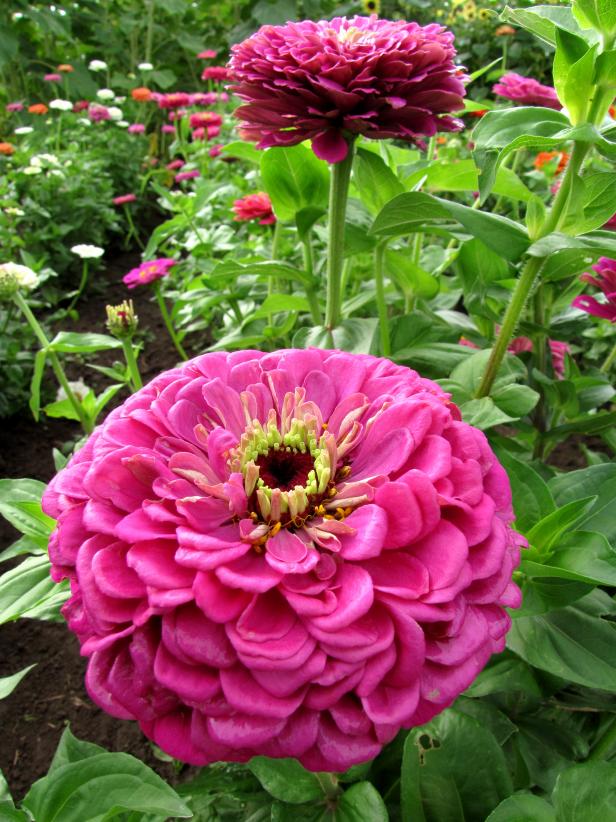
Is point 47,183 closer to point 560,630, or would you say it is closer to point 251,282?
point 251,282

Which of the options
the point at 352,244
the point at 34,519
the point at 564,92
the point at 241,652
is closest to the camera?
the point at 241,652

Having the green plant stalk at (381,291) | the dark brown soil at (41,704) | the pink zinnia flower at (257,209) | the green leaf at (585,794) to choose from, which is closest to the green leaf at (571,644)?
the green leaf at (585,794)

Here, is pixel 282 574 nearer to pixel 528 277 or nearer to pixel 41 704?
pixel 528 277

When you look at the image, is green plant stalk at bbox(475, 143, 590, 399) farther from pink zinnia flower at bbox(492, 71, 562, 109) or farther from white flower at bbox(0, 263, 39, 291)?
white flower at bbox(0, 263, 39, 291)

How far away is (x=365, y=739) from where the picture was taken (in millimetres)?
407

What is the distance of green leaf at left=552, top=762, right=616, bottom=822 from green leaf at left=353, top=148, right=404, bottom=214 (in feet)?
2.14

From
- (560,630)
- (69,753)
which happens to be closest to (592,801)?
(560,630)

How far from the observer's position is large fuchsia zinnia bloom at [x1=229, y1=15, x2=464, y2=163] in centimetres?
67

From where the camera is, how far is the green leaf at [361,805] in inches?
22.7

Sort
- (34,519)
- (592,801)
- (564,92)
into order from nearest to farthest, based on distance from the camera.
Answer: (592,801), (564,92), (34,519)

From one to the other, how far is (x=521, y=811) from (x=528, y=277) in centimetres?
53

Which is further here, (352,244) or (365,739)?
(352,244)

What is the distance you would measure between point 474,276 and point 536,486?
0.36 meters

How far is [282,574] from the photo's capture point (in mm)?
429
